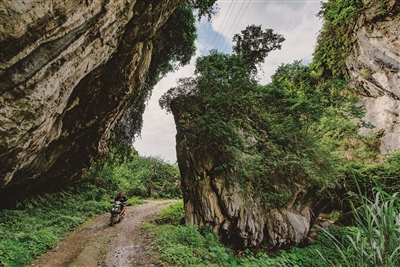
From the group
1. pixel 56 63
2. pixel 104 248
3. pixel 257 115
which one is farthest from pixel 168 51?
pixel 104 248

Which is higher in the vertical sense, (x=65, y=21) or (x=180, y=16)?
(x=180, y=16)

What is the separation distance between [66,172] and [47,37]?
9.74 m

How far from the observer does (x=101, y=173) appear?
15891mm

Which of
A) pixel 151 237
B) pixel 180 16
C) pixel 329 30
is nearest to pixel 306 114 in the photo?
pixel 180 16

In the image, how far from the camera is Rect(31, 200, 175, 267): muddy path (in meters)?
4.97

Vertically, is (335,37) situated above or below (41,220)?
above

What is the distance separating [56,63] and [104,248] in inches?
207

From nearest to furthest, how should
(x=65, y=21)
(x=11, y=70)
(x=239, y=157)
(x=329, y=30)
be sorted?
(x=11, y=70) < (x=65, y=21) < (x=239, y=157) < (x=329, y=30)

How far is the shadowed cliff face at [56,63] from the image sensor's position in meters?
3.14

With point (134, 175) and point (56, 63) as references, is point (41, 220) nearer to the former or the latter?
point (56, 63)

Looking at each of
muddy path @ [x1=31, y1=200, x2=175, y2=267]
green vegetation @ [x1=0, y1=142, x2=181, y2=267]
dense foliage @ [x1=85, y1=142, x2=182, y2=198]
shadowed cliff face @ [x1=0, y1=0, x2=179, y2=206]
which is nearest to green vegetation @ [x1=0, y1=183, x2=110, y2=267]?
green vegetation @ [x1=0, y1=142, x2=181, y2=267]

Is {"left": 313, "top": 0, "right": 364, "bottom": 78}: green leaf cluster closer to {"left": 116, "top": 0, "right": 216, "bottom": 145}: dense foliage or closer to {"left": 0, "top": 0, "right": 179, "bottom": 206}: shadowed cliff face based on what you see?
{"left": 116, "top": 0, "right": 216, "bottom": 145}: dense foliage

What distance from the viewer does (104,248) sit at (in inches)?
228

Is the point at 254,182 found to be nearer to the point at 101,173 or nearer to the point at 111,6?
the point at 111,6
